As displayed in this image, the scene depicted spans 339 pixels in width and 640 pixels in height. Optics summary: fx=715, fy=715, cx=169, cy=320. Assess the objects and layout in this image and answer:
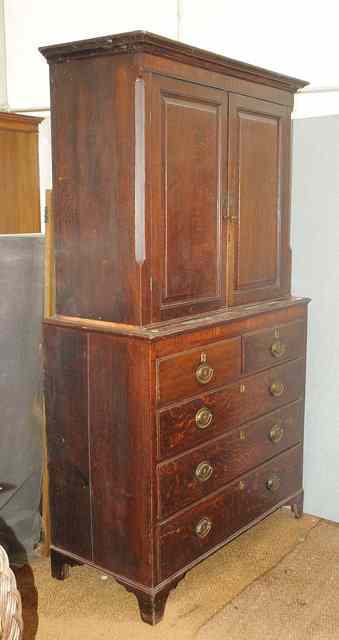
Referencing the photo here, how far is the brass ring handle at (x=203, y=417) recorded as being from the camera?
2.62m

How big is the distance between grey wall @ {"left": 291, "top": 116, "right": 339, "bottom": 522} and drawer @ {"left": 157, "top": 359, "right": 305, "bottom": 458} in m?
0.15

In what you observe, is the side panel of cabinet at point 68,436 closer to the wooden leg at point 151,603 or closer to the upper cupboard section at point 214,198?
the wooden leg at point 151,603

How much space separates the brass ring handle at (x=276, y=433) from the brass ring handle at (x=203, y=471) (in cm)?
47

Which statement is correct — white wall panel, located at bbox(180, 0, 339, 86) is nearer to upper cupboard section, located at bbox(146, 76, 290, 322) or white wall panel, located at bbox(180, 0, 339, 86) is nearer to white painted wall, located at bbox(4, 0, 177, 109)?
white painted wall, located at bbox(4, 0, 177, 109)

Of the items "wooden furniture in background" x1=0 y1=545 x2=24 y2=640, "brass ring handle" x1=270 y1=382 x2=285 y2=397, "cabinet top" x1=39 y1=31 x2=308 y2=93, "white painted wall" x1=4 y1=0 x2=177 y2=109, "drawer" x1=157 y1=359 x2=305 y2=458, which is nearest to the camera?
"wooden furniture in background" x1=0 y1=545 x2=24 y2=640

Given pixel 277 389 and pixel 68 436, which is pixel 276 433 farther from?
pixel 68 436

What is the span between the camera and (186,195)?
2.56 m

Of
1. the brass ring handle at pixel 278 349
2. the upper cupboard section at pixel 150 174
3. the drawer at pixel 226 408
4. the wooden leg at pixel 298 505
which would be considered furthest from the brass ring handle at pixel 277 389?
the wooden leg at pixel 298 505

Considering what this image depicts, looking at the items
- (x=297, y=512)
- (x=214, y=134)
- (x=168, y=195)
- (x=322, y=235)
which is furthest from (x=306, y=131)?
(x=297, y=512)

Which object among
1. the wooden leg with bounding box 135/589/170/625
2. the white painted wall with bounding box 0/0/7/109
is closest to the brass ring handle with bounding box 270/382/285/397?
the wooden leg with bounding box 135/589/170/625

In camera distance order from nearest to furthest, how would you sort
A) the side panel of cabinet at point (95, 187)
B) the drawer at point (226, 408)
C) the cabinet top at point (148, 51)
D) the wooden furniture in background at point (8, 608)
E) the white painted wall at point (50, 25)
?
1. the wooden furniture in background at point (8, 608)
2. the cabinet top at point (148, 51)
3. the side panel of cabinet at point (95, 187)
4. the drawer at point (226, 408)
5. the white painted wall at point (50, 25)

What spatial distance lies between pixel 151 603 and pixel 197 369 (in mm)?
853

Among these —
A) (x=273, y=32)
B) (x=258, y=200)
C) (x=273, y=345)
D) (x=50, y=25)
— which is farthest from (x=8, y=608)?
(x=50, y=25)

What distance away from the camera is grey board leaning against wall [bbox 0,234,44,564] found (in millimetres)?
2957
